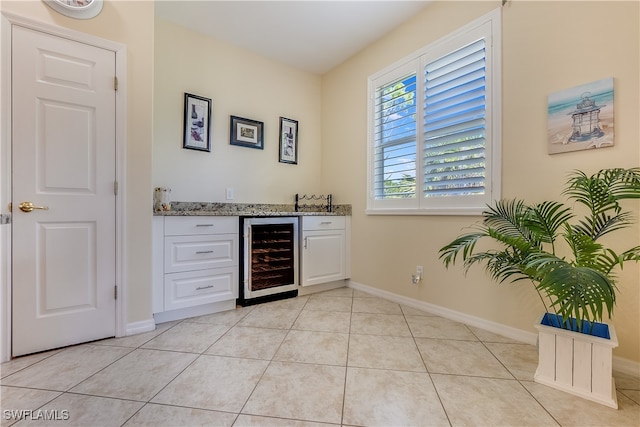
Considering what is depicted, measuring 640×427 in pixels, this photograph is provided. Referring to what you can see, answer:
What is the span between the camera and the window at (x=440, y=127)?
2047 millimetres

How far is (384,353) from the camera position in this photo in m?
1.70

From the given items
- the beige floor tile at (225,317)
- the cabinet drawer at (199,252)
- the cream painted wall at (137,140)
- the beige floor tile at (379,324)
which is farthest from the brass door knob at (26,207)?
the beige floor tile at (379,324)

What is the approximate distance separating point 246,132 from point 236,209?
86cm

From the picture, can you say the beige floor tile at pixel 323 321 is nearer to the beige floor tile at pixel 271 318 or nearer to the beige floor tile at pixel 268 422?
the beige floor tile at pixel 271 318

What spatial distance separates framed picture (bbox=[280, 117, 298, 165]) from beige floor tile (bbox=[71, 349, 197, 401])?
7.59 ft

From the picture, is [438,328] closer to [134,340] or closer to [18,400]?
[134,340]

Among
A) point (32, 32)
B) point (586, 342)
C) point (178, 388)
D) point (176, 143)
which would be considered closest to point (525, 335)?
point (586, 342)

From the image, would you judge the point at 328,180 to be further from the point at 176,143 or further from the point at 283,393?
the point at 283,393

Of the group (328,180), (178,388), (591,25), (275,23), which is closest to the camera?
(178,388)

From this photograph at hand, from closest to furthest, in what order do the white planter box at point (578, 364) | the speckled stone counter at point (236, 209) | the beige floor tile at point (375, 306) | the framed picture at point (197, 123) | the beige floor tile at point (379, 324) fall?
the white planter box at point (578, 364)
the beige floor tile at point (379, 324)
the speckled stone counter at point (236, 209)
the beige floor tile at point (375, 306)
the framed picture at point (197, 123)

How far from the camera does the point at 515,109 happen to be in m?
1.90

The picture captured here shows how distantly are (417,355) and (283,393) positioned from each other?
0.85 metres

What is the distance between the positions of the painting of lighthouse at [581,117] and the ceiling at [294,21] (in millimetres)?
1481

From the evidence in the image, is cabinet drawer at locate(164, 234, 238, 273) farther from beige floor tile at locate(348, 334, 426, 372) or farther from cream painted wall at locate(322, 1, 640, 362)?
cream painted wall at locate(322, 1, 640, 362)
